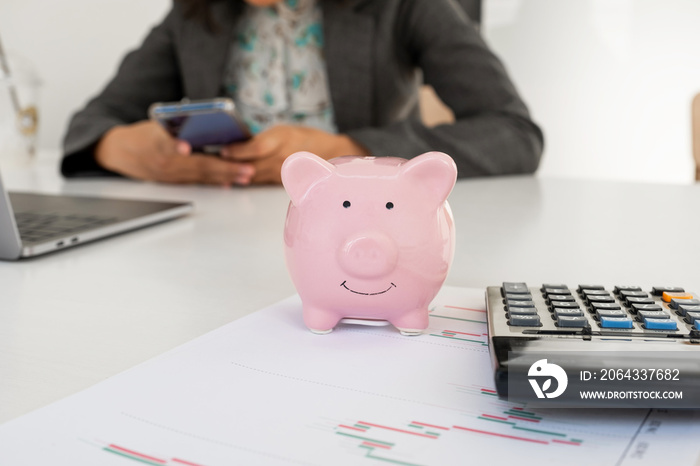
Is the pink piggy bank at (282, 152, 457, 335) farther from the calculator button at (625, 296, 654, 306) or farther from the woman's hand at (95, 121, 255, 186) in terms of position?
the woman's hand at (95, 121, 255, 186)

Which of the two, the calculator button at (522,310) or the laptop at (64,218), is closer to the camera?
the calculator button at (522,310)

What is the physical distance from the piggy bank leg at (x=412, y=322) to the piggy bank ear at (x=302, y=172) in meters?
0.08

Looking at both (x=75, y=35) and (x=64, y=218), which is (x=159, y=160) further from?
(x=75, y=35)

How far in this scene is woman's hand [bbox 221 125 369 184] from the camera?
92 cm

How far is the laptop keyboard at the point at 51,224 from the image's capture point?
0.58 m

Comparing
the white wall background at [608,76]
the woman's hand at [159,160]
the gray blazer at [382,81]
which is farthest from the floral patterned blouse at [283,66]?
the white wall background at [608,76]

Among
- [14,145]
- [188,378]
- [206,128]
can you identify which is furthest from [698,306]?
[14,145]

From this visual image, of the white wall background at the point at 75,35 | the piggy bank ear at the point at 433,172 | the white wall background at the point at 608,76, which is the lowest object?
the white wall background at the point at 608,76

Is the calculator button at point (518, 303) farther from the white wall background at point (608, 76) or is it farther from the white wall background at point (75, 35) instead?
the white wall background at point (608, 76)

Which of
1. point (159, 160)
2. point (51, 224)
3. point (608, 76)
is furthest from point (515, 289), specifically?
point (608, 76)

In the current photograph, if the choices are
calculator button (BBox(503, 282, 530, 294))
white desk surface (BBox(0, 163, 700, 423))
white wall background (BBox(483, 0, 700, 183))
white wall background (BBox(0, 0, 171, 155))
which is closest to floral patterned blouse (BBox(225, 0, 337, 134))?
white desk surface (BBox(0, 163, 700, 423))

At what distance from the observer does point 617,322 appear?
31 cm

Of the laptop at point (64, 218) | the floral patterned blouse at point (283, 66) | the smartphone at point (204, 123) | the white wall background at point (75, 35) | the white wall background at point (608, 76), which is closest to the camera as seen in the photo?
the laptop at point (64, 218)

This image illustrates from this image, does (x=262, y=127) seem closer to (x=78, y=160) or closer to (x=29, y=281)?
(x=78, y=160)
